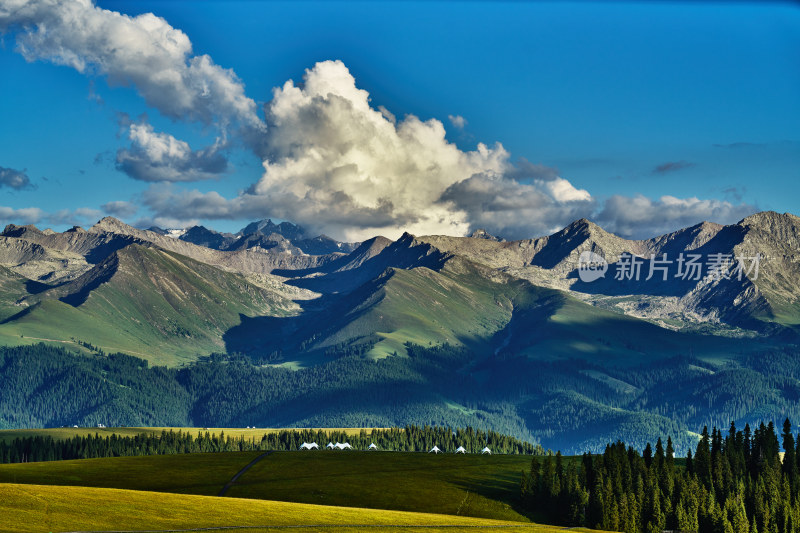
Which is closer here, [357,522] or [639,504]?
[357,522]

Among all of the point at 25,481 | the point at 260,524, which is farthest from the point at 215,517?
the point at 25,481

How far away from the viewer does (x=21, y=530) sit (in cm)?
10956

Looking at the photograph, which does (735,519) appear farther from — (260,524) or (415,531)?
(260,524)

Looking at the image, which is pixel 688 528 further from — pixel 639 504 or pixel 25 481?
pixel 25 481

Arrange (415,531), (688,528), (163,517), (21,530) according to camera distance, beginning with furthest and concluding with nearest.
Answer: (688,528) → (415,531) → (163,517) → (21,530)

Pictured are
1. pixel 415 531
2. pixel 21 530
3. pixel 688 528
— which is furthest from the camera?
pixel 688 528

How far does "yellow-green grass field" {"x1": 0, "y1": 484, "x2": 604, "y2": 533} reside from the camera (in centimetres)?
12075

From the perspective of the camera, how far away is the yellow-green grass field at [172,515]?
120750 millimetres

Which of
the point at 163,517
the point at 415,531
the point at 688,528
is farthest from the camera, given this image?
the point at 688,528

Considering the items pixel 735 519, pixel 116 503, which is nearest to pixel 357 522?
pixel 116 503

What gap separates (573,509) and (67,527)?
115444 mm

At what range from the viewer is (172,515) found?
438 ft

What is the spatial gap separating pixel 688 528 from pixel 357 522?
8423cm

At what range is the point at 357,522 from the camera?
5650 inches
